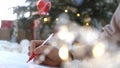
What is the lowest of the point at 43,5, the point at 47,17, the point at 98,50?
the point at 98,50

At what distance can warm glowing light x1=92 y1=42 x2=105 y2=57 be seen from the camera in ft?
1.71

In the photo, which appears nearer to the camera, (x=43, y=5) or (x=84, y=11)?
(x=43, y=5)

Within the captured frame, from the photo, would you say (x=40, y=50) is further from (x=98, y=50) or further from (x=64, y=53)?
(x=98, y=50)

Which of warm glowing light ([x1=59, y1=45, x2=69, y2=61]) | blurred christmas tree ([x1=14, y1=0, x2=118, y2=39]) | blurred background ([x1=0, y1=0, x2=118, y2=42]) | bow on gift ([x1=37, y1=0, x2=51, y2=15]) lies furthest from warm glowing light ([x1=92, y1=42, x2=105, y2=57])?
blurred christmas tree ([x1=14, y1=0, x2=118, y2=39])

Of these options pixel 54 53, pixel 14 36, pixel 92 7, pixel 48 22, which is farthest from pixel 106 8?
pixel 54 53

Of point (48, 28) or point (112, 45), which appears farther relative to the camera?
point (48, 28)

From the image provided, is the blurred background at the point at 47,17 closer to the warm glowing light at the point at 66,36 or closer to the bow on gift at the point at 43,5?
the bow on gift at the point at 43,5

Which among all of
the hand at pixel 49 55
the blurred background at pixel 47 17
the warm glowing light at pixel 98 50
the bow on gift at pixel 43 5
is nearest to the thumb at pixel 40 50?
the hand at pixel 49 55

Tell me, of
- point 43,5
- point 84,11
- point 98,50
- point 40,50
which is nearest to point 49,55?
point 40,50

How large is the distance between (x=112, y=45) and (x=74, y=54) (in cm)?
11

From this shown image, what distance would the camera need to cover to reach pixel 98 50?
531 millimetres

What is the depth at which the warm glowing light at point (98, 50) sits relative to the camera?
521 millimetres

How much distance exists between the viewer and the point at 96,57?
0.52 meters

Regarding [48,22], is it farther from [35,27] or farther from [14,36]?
[14,36]
